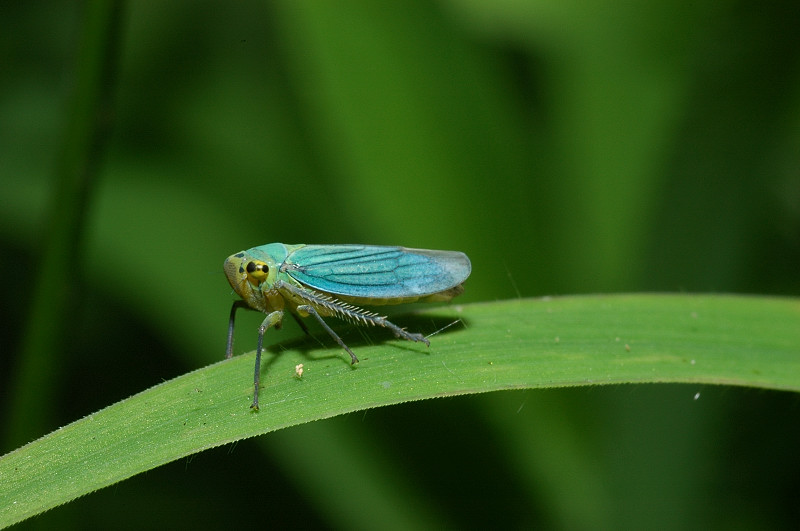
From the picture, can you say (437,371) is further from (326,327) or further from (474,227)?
→ (474,227)

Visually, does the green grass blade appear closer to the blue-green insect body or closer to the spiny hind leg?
the spiny hind leg

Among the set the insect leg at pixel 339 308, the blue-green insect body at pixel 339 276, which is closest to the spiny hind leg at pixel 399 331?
the insect leg at pixel 339 308

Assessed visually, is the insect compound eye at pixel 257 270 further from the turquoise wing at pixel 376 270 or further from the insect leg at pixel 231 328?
the insect leg at pixel 231 328


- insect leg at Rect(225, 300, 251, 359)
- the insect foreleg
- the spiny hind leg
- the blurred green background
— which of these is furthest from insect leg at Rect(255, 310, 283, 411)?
the blurred green background

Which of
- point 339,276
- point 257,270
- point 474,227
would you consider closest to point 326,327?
point 339,276

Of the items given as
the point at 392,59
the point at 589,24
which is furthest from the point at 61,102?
the point at 589,24
